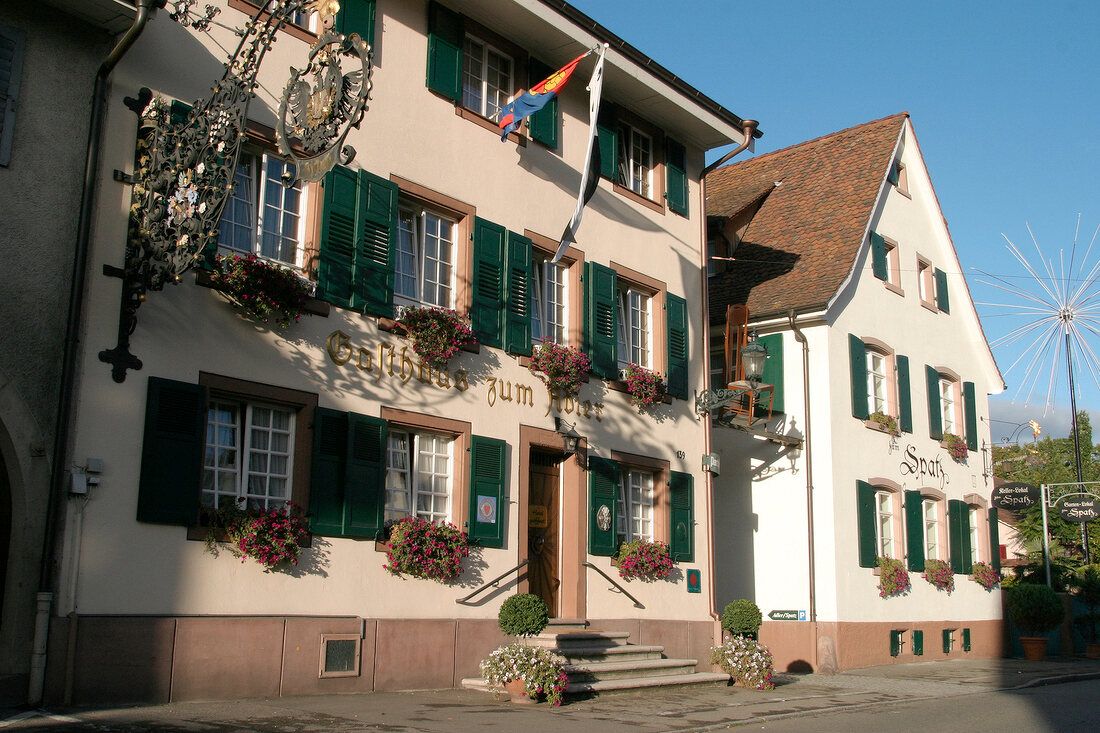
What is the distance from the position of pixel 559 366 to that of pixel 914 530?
33.1ft

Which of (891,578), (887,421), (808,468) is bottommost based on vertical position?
(891,578)

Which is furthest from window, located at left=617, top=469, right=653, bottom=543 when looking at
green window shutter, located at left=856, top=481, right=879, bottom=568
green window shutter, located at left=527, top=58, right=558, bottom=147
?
green window shutter, located at left=856, top=481, right=879, bottom=568

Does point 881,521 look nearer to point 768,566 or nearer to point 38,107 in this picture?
point 768,566

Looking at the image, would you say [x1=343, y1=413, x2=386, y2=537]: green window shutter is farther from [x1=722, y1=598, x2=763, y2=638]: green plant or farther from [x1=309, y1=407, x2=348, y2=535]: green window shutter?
[x1=722, y1=598, x2=763, y2=638]: green plant

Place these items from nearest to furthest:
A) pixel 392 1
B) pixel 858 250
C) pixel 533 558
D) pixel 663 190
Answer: pixel 392 1 < pixel 533 558 < pixel 663 190 < pixel 858 250

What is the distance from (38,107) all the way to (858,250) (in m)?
14.8

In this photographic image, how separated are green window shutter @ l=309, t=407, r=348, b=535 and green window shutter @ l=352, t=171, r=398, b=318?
1299 millimetres

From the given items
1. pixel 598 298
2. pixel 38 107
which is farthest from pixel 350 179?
pixel 598 298

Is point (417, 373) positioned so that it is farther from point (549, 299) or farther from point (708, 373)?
point (708, 373)

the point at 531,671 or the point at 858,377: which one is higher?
the point at 858,377

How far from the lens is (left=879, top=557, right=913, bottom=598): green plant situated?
19406 millimetres

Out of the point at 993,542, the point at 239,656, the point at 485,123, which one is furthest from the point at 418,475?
the point at 993,542

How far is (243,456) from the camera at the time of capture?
35.2 feet

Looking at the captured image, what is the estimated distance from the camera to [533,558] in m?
14.0
